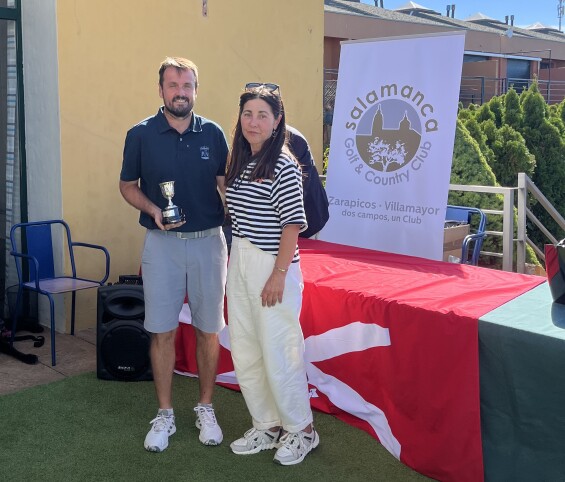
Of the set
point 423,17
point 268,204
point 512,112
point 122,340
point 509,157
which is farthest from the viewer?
point 423,17

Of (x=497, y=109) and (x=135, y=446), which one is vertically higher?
(x=497, y=109)

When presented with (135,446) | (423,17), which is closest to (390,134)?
(135,446)

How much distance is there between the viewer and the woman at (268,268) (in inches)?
116

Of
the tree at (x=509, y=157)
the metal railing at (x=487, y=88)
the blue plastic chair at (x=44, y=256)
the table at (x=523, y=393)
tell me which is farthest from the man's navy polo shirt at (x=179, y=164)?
the metal railing at (x=487, y=88)

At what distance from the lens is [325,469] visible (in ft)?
10.4

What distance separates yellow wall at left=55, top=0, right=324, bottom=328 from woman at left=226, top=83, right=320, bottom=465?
8.03 ft

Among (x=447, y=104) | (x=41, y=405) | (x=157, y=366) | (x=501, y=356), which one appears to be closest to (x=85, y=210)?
(x=41, y=405)

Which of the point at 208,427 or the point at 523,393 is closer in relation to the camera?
the point at 523,393

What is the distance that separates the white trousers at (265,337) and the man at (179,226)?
0.27m

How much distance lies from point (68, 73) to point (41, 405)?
2412 millimetres

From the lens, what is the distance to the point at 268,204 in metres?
2.99

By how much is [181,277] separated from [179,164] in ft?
1.80

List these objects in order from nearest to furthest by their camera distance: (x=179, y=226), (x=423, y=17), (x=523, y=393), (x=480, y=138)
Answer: (x=523, y=393) < (x=179, y=226) < (x=480, y=138) < (x=423, y=17)

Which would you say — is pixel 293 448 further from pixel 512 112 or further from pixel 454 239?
pixel 512 112
